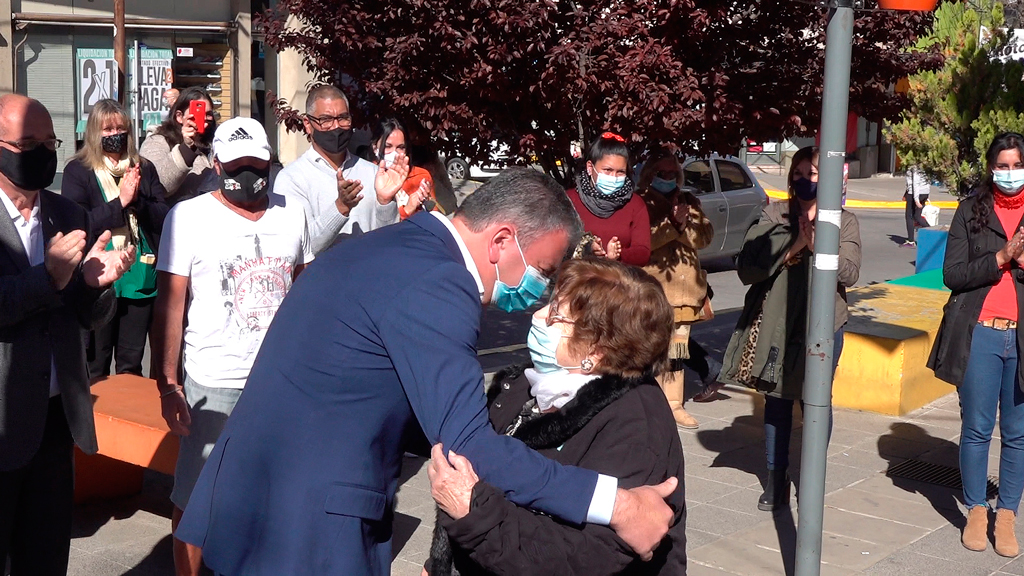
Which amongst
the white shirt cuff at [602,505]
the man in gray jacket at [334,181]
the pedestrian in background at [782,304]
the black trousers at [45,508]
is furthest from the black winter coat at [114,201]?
the white shirt cuff at [602,505]

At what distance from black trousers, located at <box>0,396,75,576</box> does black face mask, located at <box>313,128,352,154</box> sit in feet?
6.80

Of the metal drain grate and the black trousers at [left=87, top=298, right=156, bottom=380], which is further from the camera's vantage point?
the metal drain grate

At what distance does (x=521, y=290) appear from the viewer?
3.00m

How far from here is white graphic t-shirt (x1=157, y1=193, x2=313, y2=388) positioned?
4.31m

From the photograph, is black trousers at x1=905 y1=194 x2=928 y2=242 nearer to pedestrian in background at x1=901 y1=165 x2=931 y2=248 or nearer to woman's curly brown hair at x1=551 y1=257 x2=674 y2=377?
pedestrian in background at x1=901 y1=165 x2=931 y2=248

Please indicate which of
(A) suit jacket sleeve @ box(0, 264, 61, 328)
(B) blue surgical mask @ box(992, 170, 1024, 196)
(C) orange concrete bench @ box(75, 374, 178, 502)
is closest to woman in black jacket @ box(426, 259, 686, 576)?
(A) suit jacket sleeve @ box(0, 264, 61, 328)

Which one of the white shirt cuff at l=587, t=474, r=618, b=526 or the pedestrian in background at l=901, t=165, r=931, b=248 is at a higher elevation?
the pedestrian in background at l=901, t=165, r=931, b=248

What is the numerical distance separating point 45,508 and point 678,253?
14.5ft

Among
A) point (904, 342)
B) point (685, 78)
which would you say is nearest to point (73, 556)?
point (685, 78)

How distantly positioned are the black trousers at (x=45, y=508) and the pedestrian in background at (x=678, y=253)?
395cm

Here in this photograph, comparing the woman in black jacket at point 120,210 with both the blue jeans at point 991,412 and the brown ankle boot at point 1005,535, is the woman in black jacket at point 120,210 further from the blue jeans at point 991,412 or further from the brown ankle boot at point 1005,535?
the brown ankle boot at point 1005,535

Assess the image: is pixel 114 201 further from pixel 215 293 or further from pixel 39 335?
pixel 39 335

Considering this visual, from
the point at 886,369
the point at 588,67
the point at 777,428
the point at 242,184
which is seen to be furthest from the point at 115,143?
the point at 886,369

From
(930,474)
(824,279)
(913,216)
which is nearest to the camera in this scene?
(824,279)
